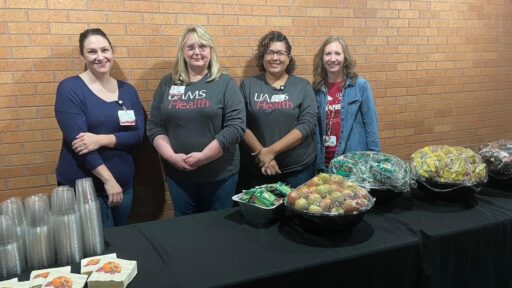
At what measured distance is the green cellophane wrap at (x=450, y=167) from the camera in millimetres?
1733

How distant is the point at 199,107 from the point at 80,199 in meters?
0.99

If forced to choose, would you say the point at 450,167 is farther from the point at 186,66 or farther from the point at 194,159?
the point at 186,66

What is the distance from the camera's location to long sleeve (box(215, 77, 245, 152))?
2.25 meters

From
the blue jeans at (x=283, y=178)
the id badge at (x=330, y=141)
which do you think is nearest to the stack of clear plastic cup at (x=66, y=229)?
the blue jeans at (x=283, y=178)

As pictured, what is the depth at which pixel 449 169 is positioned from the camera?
1746 mm

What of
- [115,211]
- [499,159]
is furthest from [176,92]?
[499,159]

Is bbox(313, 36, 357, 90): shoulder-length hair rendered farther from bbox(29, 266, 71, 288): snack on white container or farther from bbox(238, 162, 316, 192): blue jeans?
bbox(29, 266, 71, 288): snack on white container

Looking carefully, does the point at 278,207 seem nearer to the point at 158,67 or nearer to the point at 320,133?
the point at 320,133

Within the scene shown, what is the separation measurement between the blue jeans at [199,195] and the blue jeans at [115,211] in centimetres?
26

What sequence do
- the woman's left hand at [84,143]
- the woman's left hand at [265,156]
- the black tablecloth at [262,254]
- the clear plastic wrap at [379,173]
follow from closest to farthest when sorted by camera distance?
the black tablecloth at [262,254]
the clear plastic wrap at [379,173]
the woman's left hand at [84,143]
the woman's left hand at [265,156]

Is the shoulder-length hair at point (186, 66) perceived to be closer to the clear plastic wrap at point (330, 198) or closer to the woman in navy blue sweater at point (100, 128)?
the woman in navy blue sweater at point (100, 128)

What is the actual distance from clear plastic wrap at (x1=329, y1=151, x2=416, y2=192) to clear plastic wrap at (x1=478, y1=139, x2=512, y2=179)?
45cm

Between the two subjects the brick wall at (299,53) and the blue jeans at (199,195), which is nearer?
the blue jeans at (199,195)

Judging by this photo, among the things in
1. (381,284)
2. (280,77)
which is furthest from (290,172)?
(381,284)
